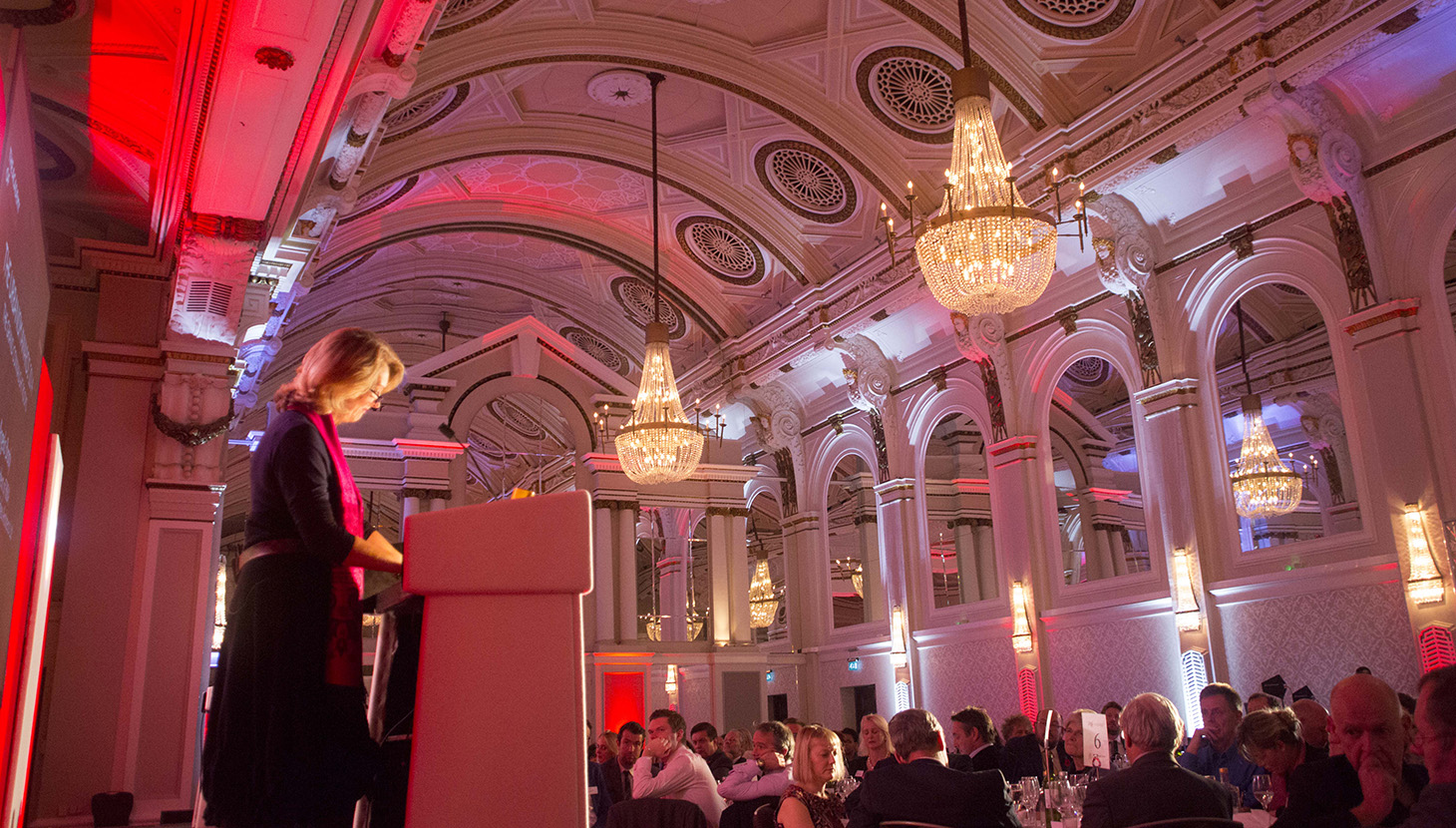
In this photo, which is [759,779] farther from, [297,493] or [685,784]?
[297,493]

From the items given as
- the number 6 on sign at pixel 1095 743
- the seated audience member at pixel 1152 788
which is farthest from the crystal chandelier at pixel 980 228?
the seated audience member at pixel 1152 788

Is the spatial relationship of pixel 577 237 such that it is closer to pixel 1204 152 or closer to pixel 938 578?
pixel 1204 152

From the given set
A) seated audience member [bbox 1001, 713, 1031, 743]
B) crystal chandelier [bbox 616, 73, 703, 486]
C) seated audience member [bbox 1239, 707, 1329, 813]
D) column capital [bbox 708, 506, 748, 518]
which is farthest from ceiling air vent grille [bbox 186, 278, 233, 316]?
column capital [bbox 708, 506, 748, 518]

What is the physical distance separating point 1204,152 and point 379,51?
23.1 ft

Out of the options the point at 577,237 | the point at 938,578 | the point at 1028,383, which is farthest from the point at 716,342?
the point at 938,578

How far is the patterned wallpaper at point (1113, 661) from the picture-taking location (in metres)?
10.1

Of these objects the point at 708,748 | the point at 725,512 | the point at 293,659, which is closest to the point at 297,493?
the point at 293,659

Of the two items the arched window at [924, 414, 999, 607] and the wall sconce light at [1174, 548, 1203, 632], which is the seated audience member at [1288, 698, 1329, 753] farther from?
the arched window at [924, 414, 999, 607]

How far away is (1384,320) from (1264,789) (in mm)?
5667

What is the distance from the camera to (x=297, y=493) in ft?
6.00

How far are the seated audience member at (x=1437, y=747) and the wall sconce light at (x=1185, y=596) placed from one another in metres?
8.07

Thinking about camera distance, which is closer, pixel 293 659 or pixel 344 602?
pixel 293 659

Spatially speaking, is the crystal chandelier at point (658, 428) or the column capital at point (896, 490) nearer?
the crystal chandelier at point (658, 428)

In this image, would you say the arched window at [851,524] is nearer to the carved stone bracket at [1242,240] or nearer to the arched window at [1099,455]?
the arched window at [1099,455]
